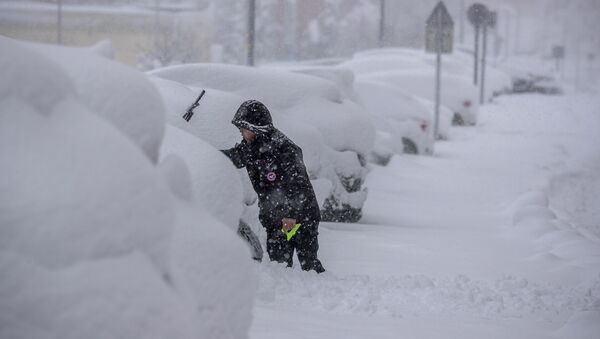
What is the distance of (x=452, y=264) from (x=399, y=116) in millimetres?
8946

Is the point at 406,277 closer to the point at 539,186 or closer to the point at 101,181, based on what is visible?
the point at 101,181

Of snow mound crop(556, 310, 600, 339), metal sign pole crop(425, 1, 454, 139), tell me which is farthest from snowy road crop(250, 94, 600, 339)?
metal sign pole crop(425, 1, 454, 139)

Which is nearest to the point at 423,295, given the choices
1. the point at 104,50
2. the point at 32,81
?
the point at 104,50

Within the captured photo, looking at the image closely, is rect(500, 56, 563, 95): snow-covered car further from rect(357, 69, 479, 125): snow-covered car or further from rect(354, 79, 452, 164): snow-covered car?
rect(354, 79, 452, 164): snow-covered car

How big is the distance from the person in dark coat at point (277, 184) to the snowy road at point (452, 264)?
17 centimetres

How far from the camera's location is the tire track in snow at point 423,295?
5.52 metres

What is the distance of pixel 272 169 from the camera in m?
6.22

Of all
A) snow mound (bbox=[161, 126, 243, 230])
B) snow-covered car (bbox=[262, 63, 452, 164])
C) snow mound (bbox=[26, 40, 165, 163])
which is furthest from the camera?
snow-covered car (bbox=[262, 63, 452, 164])

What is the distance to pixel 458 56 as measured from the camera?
41562 mm

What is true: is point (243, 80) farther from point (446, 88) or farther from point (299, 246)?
point (446, 88)

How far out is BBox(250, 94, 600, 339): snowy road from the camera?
509 cm

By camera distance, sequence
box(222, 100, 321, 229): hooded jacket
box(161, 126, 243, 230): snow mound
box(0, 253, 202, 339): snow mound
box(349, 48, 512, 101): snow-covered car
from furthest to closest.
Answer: box(349, 48, 512, 101): snow-covered car < box(222, 100, 321, 229): hooded jacket < box(161, 126, 243, 230): snow mound < box(0, 253, 202, 339): snow mound

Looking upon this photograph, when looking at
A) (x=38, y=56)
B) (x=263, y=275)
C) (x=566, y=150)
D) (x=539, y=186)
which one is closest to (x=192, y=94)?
(x=263, y=275)

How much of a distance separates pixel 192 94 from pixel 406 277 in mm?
1955
